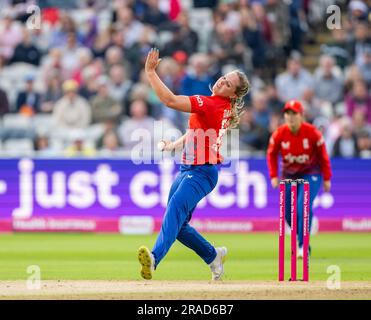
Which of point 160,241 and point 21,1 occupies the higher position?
point 21,1

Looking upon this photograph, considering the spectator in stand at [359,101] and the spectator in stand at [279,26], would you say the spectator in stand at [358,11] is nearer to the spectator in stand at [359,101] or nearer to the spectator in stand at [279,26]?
the spectator in stand at [279,26]

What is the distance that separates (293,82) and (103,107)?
13.3ft

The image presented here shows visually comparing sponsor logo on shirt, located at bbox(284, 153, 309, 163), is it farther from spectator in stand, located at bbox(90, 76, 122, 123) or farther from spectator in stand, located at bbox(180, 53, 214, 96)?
spectator in stand, located at bbox(90, 76, 122, 123)

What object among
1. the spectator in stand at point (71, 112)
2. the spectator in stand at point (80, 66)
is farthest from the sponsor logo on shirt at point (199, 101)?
the spectator in stand at point (80, 66)

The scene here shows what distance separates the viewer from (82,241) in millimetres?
19750

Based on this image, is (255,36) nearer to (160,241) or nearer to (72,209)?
(72,209)

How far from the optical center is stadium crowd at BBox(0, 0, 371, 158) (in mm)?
23016

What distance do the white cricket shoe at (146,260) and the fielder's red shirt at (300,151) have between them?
4.90 m

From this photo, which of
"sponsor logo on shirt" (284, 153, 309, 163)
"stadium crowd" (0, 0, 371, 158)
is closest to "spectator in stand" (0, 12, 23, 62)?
"stadium crowd" (0, 0, 371, 158)

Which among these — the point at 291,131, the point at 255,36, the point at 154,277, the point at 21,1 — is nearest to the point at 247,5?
the point at 255,36

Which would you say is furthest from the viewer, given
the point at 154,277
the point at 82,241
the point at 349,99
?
the point at 349,99

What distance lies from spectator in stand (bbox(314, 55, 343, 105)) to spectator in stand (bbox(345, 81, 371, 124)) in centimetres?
37

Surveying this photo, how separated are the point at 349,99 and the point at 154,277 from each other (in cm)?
1095

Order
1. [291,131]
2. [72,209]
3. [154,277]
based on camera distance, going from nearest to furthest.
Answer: [154,277], [291,131], [72,209]
